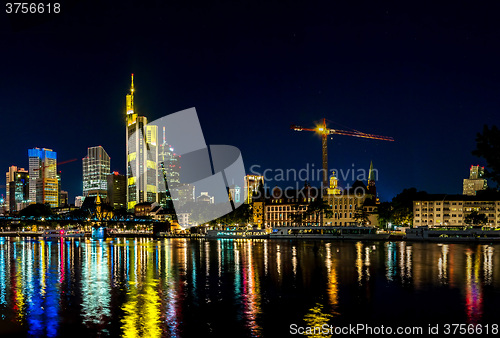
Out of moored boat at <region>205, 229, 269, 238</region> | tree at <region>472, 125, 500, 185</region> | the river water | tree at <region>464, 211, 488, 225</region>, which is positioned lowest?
moored boat at <region>205, 229, 269, 238</region>

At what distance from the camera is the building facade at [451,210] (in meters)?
159

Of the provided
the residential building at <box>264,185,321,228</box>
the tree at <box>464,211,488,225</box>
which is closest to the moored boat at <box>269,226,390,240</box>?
the tree at <box>464,211,488,225</box>

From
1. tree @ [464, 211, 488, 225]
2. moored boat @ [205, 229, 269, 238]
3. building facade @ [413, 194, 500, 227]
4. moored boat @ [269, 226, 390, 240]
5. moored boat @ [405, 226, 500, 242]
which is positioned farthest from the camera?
building facade @ [413, 194, 500, 227]

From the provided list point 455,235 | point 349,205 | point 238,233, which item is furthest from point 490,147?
point 349,205

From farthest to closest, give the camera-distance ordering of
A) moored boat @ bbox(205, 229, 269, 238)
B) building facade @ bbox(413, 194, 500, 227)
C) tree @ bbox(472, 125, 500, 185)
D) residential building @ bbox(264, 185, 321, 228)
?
residential building @ bbox(264, 185, 321, 228)
building facade @ bbox(413, 194, 500, 227)
moored boat @ bbox(205, 229, 269, 238)
tree @ bbox(472, 125, 500, 185)

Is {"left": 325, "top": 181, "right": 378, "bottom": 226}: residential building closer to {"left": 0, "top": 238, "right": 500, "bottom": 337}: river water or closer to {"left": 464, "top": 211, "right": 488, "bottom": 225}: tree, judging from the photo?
{"left": 464, "top": 211, "right": 488, "bottom": 225}: tree

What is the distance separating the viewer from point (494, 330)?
23094 millimetres

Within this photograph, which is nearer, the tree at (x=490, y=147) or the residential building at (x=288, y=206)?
the tree at (x=490, y=147)

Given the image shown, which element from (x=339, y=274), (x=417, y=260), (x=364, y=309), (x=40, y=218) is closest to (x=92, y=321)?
(x=364, y=309)

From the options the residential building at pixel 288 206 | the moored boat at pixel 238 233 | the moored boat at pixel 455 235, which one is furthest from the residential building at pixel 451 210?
the moored boat at pixel 238 233

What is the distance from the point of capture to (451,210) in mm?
160250

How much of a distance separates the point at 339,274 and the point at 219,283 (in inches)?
460

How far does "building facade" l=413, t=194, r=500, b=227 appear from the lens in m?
159

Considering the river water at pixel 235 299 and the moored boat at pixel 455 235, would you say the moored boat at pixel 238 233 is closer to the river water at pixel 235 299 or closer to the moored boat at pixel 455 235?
the moored boat at pixel 455 235
